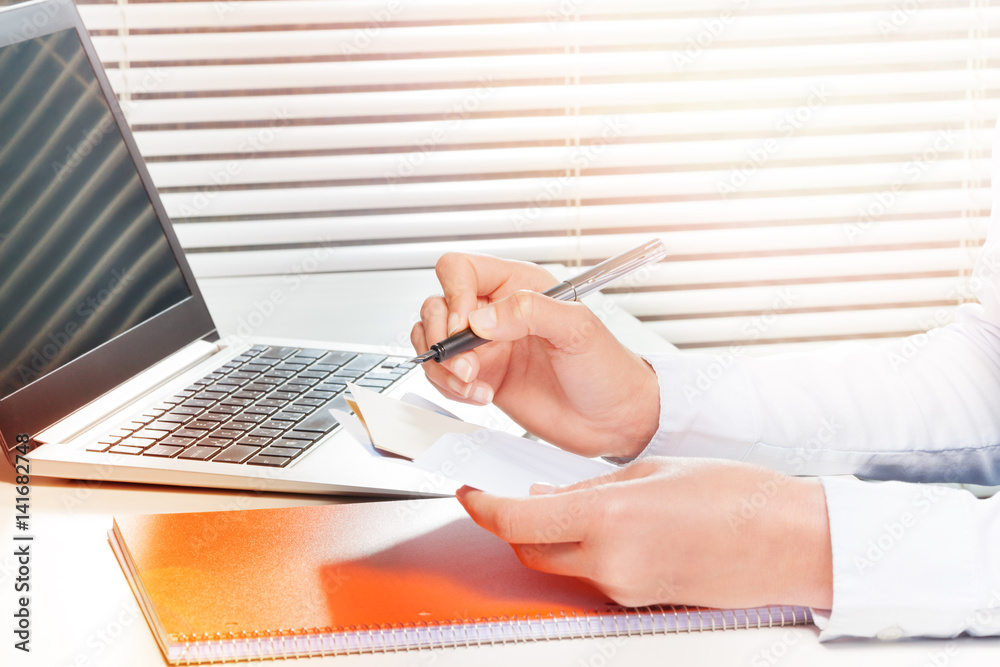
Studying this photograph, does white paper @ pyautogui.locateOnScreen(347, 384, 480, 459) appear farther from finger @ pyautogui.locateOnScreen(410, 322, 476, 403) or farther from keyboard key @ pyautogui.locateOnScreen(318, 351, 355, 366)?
keyboard key @ pyautogui.locateOnScreen(318, 351, 355, 366)

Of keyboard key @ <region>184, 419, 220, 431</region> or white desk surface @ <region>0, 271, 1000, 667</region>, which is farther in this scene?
keyboard key @ <region>184, 419, 220, 431</region>

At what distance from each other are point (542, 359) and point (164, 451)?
366 millimetres

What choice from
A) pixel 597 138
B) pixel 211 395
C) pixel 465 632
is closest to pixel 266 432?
pixel 211 395

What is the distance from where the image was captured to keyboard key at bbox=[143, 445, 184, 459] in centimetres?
74

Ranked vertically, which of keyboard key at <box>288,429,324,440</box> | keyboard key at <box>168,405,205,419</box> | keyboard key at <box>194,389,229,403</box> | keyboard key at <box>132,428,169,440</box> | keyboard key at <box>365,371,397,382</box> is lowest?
keyboard key at <box>365,371,397,382</box>

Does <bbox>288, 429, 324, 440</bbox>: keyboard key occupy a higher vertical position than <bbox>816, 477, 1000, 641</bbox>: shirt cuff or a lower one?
higher

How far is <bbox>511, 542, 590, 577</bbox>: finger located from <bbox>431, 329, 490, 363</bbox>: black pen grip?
23 centimetres

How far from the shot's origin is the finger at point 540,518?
20.5 inches

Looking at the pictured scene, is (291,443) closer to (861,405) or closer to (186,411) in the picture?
(186,411)

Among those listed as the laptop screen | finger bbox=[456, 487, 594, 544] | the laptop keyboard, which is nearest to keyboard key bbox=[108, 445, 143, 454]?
the laptop keyboard

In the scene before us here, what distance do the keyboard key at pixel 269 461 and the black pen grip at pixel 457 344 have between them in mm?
158

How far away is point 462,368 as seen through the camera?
75cm

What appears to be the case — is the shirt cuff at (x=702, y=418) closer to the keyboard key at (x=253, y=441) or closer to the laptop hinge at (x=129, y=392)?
the keyboard key at (x=253, y=441)

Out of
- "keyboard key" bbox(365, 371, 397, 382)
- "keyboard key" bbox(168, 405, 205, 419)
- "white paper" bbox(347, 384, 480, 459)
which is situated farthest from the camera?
"keyboard key" bbox(365, 371, 397, 382)
